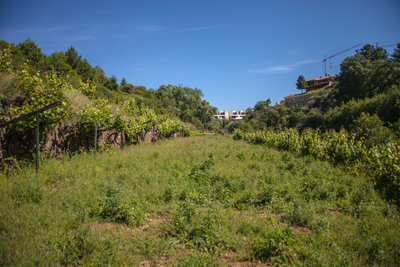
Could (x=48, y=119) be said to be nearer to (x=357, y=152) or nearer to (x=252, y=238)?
(x=252, y=238)

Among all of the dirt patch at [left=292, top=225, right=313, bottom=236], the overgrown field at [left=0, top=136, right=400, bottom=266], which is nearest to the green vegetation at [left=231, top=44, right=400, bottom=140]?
the overgrown field at [left=0, top=136, right=400, bottom=266]

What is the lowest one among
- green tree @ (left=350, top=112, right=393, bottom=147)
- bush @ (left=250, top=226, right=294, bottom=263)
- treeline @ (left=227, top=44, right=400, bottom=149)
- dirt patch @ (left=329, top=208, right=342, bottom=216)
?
dirt patch @ (left=329, top=208, right=342, bottom=216)

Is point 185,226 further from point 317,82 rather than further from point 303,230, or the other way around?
point 317,82

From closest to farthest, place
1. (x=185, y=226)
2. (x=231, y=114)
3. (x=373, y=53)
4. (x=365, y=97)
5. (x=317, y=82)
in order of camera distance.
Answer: (x=185, y=226) < (x=365, y=97) < (x=373, y=53) < (x=317, y=82) < (x=231, y=114)

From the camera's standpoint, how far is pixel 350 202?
500cm

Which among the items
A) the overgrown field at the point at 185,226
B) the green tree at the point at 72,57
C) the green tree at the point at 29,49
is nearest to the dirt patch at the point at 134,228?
the overgrown field at the point at 185,226

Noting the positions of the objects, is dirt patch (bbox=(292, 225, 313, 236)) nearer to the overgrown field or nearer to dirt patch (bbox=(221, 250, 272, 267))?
the overgrown field

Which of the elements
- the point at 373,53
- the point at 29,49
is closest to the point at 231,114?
the point at 373,53

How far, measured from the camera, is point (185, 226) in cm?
369

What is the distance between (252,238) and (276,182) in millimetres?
3437

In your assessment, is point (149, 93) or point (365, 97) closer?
point (365, 97)

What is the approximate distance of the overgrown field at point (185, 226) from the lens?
290 cm

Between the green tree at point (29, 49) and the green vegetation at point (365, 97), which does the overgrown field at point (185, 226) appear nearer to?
the green vegetation at point (365, 97)

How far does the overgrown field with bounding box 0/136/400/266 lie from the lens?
9.51ft
